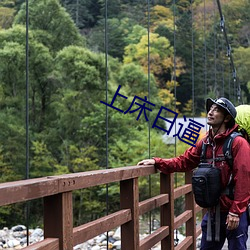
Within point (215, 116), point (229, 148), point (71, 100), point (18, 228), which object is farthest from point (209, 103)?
point (71, 100)

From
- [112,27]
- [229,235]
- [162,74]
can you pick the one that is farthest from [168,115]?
[229,235]

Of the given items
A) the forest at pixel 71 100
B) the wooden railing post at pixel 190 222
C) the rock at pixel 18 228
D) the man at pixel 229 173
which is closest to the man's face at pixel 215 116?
the man at pixel 229 173

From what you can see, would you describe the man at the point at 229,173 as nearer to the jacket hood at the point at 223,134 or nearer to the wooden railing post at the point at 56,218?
the jacket hood at the point at 223,134

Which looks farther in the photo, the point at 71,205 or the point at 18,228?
the point at 18,228

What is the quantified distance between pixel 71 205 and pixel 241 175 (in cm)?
64

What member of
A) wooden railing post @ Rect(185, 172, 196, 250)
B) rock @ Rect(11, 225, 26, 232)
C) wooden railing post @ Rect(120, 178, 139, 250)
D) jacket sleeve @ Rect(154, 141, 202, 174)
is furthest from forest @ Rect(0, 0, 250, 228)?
wooden railing post @ Rect(120, 178, 139, 250)

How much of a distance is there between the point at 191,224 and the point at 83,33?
51.7 ft

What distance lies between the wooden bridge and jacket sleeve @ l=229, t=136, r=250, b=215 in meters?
0.32

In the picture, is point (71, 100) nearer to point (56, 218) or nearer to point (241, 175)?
point (241, 175)

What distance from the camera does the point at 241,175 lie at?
1.85 m

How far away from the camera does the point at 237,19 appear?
21.0 meters

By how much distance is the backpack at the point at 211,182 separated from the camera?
1.89 meters

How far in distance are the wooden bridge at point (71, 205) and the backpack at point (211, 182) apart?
0.21 m

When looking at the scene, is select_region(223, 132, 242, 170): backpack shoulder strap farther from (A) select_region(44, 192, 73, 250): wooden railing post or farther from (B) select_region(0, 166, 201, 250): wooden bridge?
(A) select_region(44, 192, 73, 250): wooden railing post
